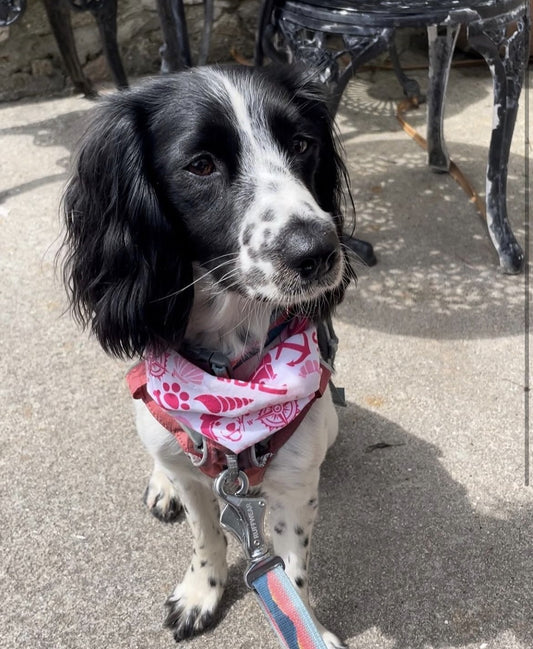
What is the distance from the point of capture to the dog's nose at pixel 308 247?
1430mm

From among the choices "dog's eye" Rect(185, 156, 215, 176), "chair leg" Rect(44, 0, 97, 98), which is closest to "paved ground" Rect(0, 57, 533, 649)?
"dog's eye" Rect(185, 156, 215, 176)

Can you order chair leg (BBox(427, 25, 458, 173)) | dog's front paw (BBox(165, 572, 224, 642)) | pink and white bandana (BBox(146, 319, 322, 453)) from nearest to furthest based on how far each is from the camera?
1. pink and white bandana (BBox(146, 319, 322, 453))
2. dog's front paw (BBox(165, 572, 224, 642))
3. chair leg (BBox(427, 25, 458, 173))

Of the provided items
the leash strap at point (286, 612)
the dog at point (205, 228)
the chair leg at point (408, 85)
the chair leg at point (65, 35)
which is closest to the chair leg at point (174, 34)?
the chair leg at point (65, 35)

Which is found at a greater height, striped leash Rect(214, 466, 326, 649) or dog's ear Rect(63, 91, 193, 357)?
dog's ear Rect(63, 91, 193, 357)

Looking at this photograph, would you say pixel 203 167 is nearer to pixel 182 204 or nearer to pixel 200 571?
pixel 182 204

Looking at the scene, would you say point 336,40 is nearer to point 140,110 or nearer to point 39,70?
point 39,70

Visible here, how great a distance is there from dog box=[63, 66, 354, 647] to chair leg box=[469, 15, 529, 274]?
1.68 m

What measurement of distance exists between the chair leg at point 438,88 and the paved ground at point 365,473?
17.3 inches

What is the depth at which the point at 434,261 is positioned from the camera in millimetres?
3537

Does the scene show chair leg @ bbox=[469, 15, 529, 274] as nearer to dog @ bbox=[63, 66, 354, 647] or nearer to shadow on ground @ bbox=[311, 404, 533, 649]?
shadow on ground @ bbox=[311, 404, 533, 649]

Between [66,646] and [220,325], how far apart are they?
3.31 ft

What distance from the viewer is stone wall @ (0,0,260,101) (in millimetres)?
5135

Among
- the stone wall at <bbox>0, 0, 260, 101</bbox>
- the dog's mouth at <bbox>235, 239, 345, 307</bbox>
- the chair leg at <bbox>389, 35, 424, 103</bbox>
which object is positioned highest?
the dog's mouth at <bbox>235, 239, 345, 307</bbox>

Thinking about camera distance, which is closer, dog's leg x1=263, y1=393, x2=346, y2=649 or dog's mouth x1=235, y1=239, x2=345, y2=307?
dog's mouth x1=235, y1=239, x2=345, y2=307
